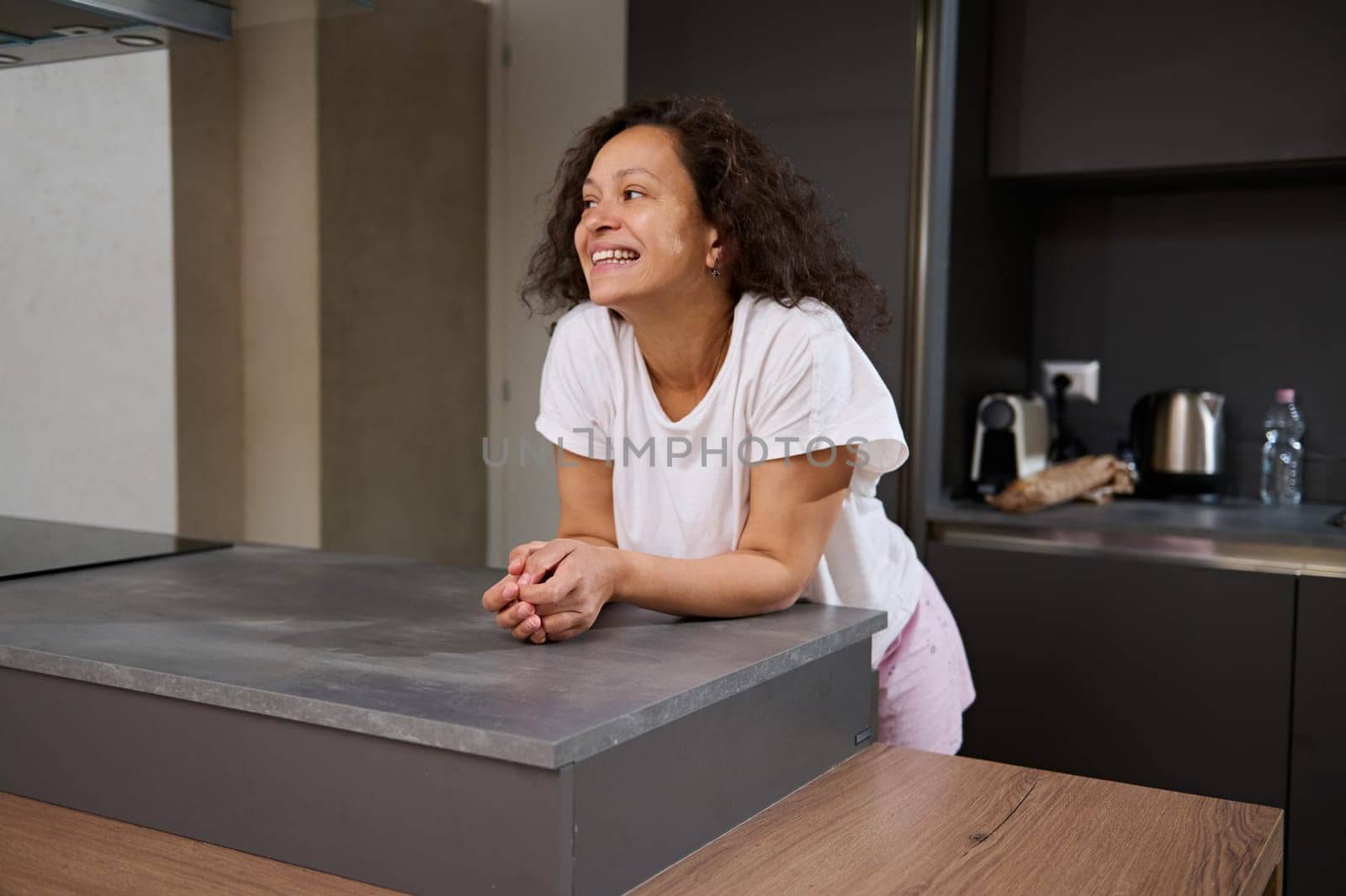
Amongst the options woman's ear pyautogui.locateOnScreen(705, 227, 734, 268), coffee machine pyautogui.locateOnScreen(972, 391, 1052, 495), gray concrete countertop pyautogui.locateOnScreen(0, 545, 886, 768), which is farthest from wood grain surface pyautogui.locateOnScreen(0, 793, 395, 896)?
coffee machine pyautogui.locateOnScreen(972, 391, 1052, 495)

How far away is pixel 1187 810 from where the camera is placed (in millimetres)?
958

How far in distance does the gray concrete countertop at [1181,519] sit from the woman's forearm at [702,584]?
1.27 m

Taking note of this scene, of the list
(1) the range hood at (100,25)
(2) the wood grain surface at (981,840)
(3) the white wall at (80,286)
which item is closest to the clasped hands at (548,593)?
(2) the wood grain surface at (981,840)

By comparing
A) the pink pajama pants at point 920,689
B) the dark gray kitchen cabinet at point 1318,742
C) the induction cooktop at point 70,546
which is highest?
the induction cooktop at point 70,546

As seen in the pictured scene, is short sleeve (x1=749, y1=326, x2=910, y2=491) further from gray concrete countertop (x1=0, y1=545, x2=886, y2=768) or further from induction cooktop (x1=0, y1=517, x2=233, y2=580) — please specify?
induction cooktop (x1=0, y1=517, x2=233, y2=580)

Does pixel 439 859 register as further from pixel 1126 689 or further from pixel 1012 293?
pixel 1012 293

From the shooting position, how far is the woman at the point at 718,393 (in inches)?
45.9

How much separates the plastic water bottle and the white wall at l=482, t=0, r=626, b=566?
5.22ft

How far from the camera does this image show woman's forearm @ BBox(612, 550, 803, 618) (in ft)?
3.46

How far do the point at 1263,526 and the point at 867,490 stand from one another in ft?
3.83

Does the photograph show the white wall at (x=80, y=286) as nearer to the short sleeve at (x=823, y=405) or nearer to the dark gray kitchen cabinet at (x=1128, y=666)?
the short sleeve at (x=823, y=405)

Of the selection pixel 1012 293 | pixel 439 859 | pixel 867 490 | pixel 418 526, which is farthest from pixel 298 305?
pixel 439 859

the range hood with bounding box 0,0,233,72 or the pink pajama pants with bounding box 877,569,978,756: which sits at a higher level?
the range hood with bounding box 0,0,233,72

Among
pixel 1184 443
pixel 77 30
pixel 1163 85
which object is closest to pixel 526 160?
pixel 1163 85
